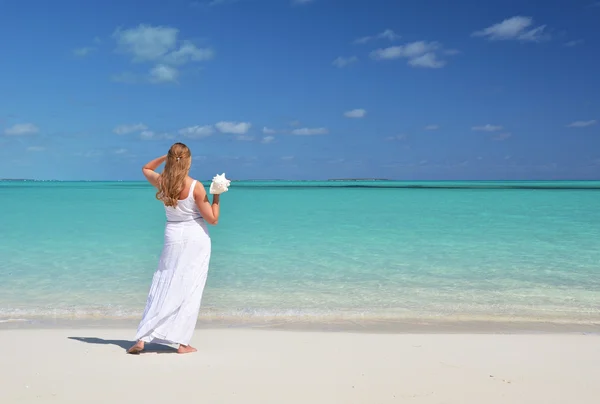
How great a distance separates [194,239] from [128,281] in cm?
534

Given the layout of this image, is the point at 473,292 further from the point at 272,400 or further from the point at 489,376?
the point at 272,400

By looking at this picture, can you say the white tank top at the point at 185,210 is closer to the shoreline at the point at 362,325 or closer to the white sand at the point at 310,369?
the white sand at the point at 310,369

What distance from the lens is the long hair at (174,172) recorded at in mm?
4535

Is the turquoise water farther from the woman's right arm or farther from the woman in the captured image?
the woman's right arm

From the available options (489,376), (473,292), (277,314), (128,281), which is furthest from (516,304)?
(128,281)

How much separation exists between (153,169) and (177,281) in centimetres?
100

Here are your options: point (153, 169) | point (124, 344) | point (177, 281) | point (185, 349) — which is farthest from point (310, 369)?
point (153, 169)

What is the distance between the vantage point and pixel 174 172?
4535 mm

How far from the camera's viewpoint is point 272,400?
3.77 metres

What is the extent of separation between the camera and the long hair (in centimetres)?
454

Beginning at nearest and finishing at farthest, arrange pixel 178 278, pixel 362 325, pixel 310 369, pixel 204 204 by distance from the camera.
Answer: pixel 310 369 → pixel 204 204 → pixel 178 278 → pixel 362 325

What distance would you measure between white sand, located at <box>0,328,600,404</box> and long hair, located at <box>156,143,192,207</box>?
1359mm

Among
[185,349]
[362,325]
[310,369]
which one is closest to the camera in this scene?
[310,369]

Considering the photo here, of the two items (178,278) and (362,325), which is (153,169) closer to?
(178,278)
